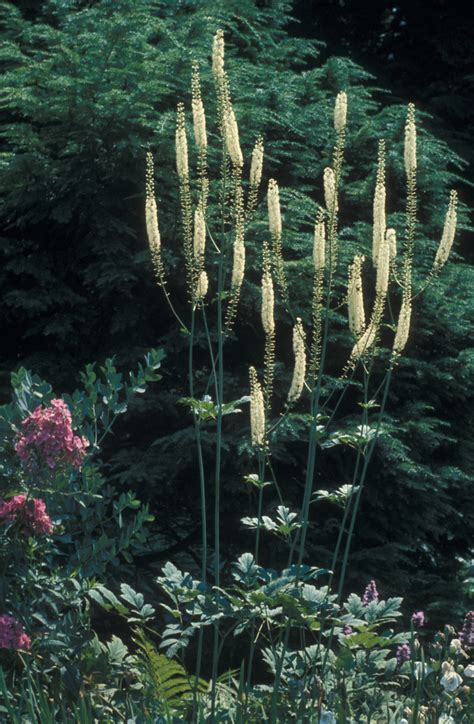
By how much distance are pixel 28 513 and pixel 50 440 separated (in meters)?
0.29

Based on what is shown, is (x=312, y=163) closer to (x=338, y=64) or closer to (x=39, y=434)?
(x=338, y=64)

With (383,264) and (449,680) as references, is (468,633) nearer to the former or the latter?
(449,680)

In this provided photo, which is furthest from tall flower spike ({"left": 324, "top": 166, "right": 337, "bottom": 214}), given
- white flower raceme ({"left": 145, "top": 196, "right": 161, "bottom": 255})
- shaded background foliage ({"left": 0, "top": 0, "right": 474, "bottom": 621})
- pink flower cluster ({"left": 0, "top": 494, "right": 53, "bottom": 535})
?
shaded background foliage ({"left": 0, "top": 0, "right": 474, "bottom": 621})

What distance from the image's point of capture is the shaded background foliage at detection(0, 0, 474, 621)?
5609 millimetres

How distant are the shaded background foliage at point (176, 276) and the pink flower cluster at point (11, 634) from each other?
1.89 m

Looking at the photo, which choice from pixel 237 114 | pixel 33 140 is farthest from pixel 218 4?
pixel 33 140

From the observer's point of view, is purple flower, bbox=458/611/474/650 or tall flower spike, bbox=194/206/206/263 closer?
tall flower spike, bbox=194/206/206/263

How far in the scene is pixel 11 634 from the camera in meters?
3.39

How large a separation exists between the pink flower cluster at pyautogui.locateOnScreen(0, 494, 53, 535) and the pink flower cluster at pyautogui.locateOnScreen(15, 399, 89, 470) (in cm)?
13

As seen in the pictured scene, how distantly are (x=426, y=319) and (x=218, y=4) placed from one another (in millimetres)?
2575

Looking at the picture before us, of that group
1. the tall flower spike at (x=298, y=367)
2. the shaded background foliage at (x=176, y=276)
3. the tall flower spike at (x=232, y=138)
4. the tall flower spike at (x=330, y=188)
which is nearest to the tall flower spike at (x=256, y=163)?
the tall flower spike at (x=232, y=138)

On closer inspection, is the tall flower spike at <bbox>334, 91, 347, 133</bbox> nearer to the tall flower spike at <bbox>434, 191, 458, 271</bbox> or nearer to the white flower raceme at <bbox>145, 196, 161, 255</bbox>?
the tall flower spike at <bbox>434, 191, 458, 271</bbox>

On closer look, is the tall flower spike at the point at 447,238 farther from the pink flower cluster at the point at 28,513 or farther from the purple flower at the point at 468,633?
the pink flower cluster at the point at 28,513

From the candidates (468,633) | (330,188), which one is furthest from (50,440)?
(468,633)
